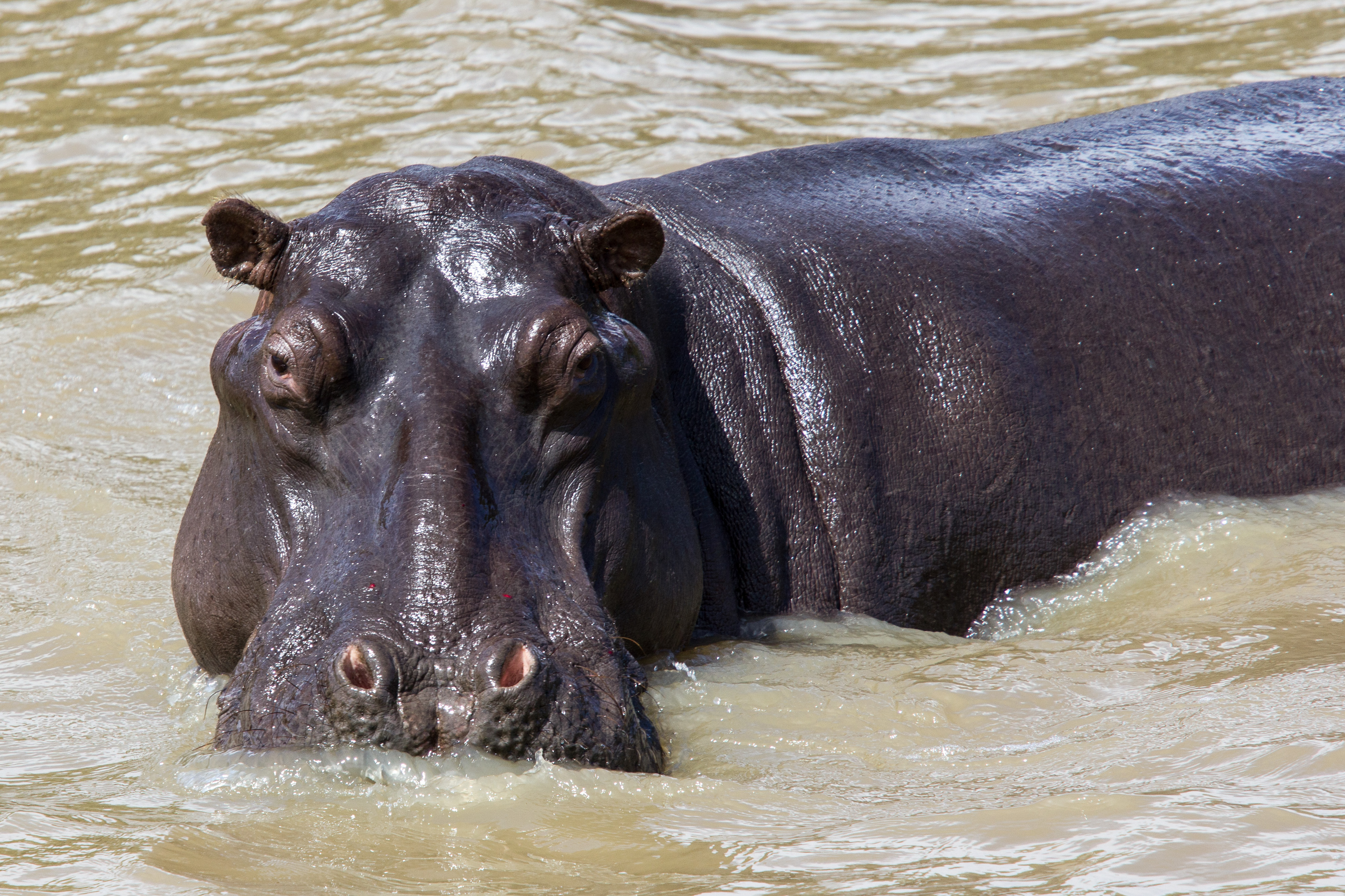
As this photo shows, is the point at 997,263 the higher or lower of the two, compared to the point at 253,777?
higher

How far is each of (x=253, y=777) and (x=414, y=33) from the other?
368 inches

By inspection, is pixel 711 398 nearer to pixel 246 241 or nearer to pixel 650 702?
pixel 650 702

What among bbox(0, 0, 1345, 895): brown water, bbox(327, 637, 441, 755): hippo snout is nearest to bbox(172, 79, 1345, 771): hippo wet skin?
bbox(327, 637, 441, 755): hippo snout

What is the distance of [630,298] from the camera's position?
436 centimetres

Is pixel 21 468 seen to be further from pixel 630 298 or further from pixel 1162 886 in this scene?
pixel 1162 886

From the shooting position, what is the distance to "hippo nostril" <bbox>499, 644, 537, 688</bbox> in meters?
3.12

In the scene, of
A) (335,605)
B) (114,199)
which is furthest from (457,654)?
(114,199)

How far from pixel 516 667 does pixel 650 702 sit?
24.1 inches

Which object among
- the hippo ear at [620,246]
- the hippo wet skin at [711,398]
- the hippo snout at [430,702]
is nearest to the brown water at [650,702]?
the hippo snout at [430,702]

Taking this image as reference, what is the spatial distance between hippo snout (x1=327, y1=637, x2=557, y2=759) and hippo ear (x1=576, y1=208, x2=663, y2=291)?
4.05 ft

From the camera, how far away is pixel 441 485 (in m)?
3.41

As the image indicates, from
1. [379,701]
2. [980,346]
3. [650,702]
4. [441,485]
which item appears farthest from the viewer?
[980,346]

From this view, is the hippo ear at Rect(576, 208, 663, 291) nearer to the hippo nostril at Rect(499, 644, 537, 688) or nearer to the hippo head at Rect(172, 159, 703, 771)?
the hippo head at Rect(172, 159, 703, 771)

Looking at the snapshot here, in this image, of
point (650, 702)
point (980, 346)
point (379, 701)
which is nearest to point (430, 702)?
point (379, 701)
